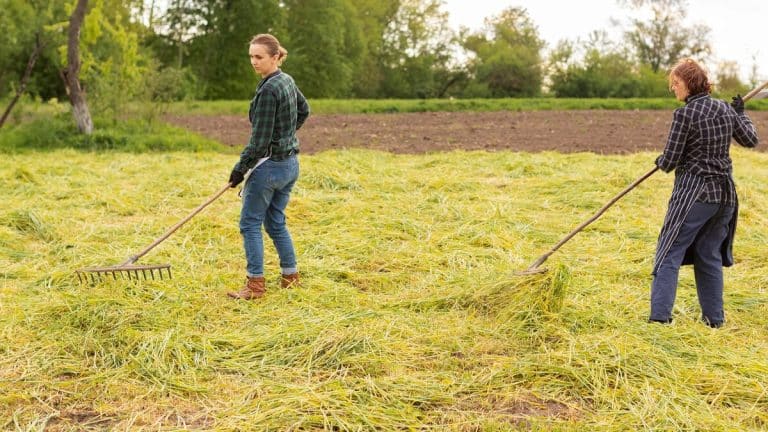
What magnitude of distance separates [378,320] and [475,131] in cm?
1187

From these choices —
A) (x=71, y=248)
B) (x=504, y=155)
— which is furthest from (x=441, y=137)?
(x=71, y=248)

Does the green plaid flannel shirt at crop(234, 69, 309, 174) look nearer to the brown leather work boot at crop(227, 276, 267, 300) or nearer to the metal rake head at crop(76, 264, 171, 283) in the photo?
the brown leather work boot at crop(227, 276, 267, 300)

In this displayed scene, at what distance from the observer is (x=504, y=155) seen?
11164 mm

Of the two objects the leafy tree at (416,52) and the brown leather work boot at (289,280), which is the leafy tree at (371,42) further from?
the brown leather work boot at (289,280)

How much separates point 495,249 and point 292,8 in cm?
3558

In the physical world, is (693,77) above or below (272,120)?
above

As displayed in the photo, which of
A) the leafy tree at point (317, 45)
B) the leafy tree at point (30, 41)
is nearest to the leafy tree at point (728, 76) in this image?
the leafy tree at point (317, 45)

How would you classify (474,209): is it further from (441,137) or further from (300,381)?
(441,137)

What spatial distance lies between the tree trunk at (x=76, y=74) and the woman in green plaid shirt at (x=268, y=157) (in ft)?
26.7

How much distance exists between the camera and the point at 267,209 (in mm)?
4910

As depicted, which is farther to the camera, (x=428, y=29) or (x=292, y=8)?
(x=428, y=29)

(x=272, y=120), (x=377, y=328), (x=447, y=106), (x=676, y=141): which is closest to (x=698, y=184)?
(x=676, y=141)

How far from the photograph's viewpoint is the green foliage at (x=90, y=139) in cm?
1177

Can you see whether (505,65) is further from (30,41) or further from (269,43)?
(269,43)
